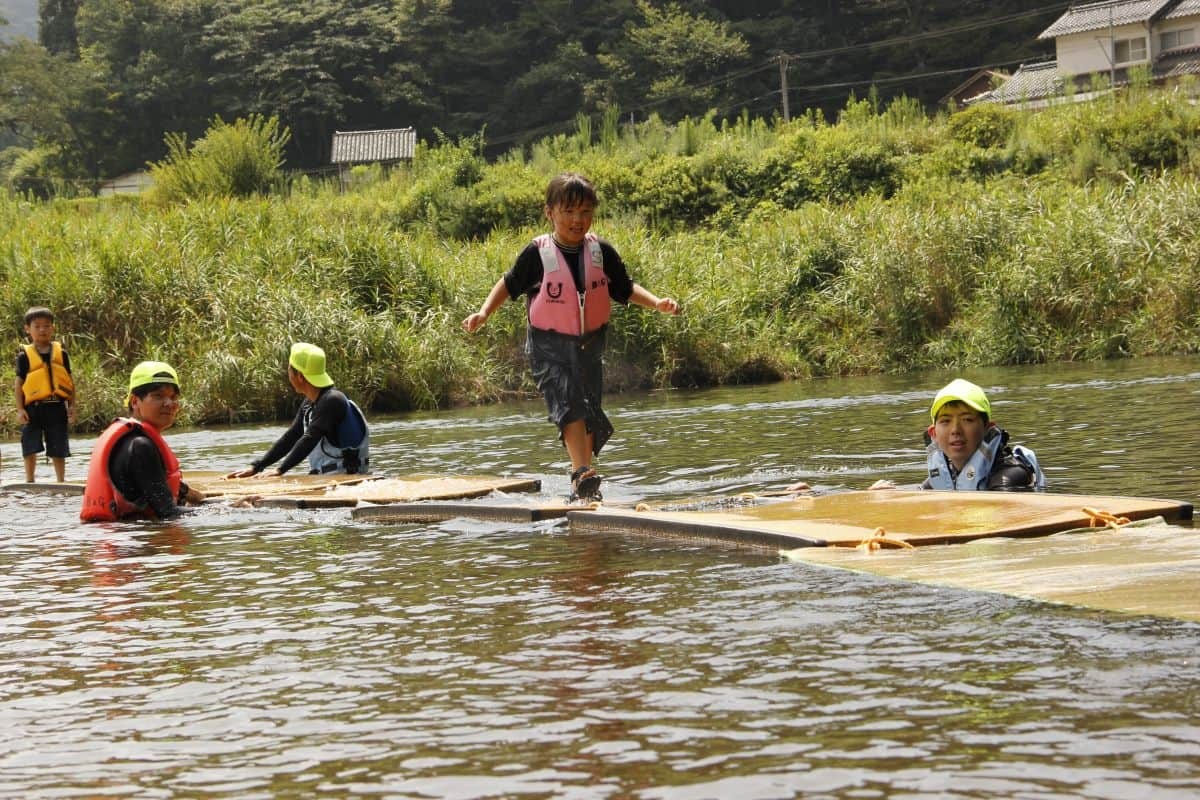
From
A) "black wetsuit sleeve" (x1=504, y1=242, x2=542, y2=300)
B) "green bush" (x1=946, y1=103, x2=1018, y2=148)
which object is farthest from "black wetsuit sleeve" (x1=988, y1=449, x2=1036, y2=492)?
"green bush" (x1=946, y1=103, x2=1018, y2=148)

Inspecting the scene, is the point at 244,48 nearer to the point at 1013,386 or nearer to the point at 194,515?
the point at 1013,386

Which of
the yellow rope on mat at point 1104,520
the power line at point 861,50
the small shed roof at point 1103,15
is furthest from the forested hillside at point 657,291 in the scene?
the power line at point 861,50

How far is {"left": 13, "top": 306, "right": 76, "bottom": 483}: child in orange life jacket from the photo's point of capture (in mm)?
12545

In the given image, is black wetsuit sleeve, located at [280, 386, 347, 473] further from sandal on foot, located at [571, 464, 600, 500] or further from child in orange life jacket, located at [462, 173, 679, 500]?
sandal on foot, located at [571, 464, 600, 500]

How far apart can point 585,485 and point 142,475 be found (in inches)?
105

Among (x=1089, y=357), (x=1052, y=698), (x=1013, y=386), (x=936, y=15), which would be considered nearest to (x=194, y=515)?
(x=1052, y=698)

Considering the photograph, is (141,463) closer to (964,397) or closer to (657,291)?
(964,397)

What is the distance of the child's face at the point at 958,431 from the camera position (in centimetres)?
710

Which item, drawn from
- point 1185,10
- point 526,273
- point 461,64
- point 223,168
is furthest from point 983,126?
point 461,64

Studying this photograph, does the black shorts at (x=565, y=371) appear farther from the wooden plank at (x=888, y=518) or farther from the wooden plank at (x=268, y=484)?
the wooden plank at (x=268, y=484)

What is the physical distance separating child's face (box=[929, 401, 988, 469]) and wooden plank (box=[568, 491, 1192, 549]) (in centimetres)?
35

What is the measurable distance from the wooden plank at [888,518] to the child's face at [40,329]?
6770 millimetres

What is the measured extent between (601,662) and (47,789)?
1.66 meters

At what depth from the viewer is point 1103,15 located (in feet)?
166
